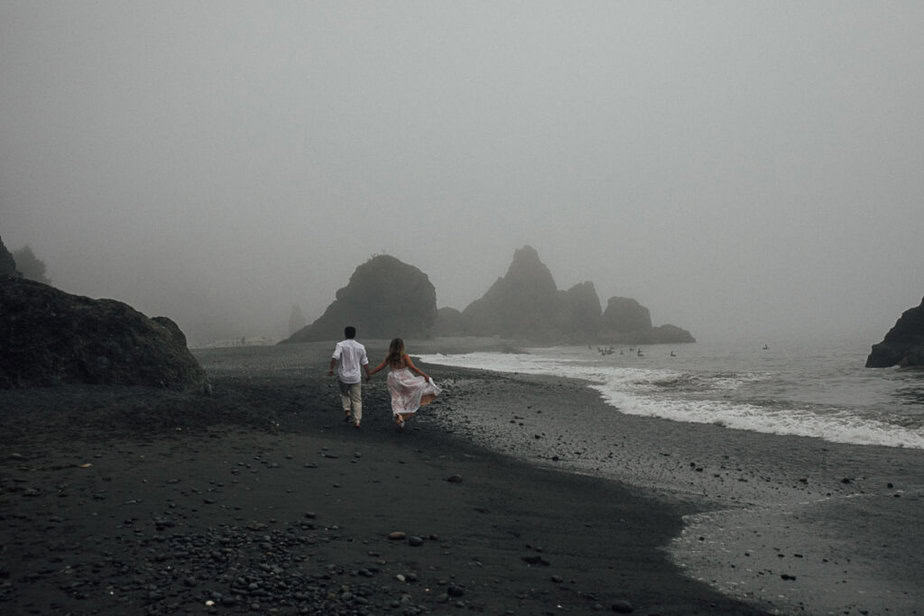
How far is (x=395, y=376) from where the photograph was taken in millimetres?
13648

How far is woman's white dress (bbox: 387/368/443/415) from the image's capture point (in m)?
13.6

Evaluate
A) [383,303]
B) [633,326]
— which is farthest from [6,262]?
[633,326]

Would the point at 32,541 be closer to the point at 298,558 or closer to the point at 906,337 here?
the point at 298,558

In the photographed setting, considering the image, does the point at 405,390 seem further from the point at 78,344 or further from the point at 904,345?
the point at 904,345

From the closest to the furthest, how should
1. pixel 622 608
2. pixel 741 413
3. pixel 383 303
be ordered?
pixel 622 608 → pixel 741 413 → pixel 383 303

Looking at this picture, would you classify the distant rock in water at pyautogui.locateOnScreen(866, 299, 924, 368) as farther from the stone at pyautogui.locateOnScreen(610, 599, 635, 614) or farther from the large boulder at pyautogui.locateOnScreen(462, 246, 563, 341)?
the large boulder at pyautogui.locateOnScreen(462, 246, 563, 341)

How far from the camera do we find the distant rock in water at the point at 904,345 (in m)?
38.2

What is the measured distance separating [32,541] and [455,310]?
15629 cm

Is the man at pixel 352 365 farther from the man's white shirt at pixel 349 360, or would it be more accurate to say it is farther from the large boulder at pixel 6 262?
→ the large boulder at pixel 6 262

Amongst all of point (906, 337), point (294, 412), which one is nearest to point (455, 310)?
point (906, 337)

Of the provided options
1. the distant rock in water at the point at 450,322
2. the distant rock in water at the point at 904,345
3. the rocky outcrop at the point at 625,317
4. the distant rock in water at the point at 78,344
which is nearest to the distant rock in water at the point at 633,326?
the rocky outcrop at the point at 625,317

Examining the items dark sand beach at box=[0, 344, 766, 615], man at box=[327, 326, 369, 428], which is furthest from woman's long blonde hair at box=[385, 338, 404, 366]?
dark sand beach at box=[0, 344, 766, 615]

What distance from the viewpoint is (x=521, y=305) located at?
15512 cm

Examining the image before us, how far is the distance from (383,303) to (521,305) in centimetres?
6769
